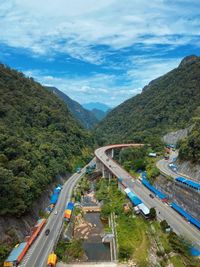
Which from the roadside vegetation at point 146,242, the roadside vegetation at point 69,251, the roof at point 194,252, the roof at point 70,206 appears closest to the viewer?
the roof at point 194,252

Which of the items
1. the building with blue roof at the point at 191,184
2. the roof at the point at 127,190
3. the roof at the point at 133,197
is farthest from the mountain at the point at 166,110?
the building with blue roof at the point at 191,184

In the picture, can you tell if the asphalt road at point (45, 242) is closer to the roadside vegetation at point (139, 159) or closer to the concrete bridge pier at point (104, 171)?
the concrete bridge pier at point (104, 171)

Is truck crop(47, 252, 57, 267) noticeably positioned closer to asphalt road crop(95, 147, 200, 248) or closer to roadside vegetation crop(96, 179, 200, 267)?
roadside vegetation crop(96, 179, 200, 267)

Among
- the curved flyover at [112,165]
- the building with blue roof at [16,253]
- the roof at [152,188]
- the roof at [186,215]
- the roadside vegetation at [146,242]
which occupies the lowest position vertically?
the roadside vegetation at [146,242]

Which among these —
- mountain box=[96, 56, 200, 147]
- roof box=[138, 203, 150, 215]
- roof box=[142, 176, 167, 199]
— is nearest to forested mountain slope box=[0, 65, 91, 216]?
roof box=[138, 203, 150, 215]

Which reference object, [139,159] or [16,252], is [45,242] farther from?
[139,159]
